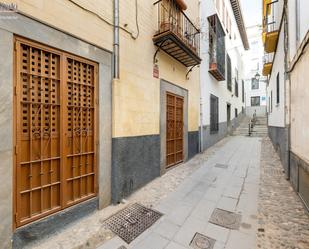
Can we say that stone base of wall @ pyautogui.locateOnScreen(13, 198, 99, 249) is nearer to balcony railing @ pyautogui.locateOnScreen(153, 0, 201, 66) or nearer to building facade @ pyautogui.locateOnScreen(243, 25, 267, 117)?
balcony railing @ pyautogui.locateOnScreen(153, 0, 201, 66)

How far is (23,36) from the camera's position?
2.35 metres

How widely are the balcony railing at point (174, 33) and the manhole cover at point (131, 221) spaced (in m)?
4.06

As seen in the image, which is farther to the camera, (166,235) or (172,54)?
(172,54)

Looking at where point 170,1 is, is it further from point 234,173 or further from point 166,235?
point 166,235

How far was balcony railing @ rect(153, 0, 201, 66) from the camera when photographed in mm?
4855

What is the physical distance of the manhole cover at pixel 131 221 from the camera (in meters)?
2.75

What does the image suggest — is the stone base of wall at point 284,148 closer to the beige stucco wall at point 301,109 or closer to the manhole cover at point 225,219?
the beige stucco wall at point 301,109

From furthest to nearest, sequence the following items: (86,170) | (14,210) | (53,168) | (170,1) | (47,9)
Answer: (170,1)
(86,170)
(53,168)
(47,9)
(14,210)

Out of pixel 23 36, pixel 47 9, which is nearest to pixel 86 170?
pixel 23 36

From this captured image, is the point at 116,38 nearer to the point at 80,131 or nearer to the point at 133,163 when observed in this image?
the point at 80,131

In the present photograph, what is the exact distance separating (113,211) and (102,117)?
175 cm

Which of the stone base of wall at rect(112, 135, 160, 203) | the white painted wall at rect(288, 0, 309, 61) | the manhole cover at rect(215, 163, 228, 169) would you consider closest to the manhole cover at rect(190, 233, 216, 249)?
the stone base of wall at rect(112, 135, 160, 203)

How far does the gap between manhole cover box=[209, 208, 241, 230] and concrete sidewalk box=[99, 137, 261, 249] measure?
0.07 m

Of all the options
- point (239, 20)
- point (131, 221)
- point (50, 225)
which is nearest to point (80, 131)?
point (50, 225)
